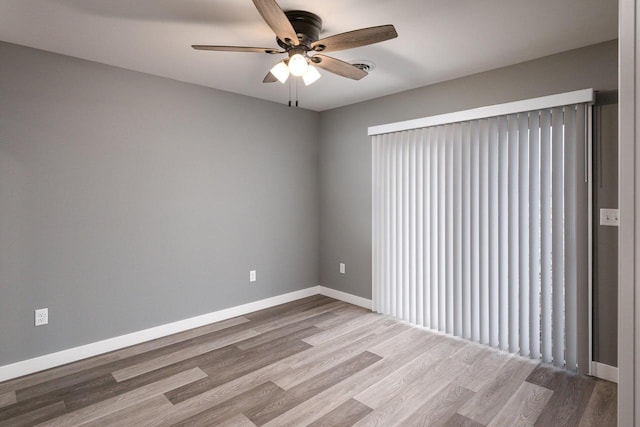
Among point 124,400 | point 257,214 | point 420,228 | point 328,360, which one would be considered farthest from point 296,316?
point 124,400

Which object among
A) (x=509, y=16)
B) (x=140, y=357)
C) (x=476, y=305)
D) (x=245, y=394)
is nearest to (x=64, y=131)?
(x=140, y=357)

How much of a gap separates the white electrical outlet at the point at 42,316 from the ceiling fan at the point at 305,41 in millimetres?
2373

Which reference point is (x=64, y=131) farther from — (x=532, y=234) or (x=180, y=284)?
(x=532, y=234)

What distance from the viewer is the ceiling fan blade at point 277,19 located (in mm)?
1639

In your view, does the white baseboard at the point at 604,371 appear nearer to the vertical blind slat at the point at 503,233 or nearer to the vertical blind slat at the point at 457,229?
the vertical blind slat at the point at 503,233

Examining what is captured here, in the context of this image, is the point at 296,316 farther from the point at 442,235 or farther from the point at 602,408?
the point at 602,408

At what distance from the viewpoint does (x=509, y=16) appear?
2.20m

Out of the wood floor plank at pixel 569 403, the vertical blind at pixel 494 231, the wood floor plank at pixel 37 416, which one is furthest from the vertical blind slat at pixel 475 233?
the wood floor plank at pixel 37 416

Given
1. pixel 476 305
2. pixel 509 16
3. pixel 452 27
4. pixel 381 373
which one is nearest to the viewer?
pixel 509 16

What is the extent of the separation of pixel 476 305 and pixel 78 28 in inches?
150

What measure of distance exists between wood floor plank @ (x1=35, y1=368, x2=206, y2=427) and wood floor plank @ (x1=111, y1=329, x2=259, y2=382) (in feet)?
0.81

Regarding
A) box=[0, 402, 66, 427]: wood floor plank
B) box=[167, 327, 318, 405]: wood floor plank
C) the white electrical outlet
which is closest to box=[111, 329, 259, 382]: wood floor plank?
box=[167, 327, 318, 405]: wood floor plank

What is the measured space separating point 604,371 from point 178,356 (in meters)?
3.32

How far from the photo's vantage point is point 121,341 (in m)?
3.11
